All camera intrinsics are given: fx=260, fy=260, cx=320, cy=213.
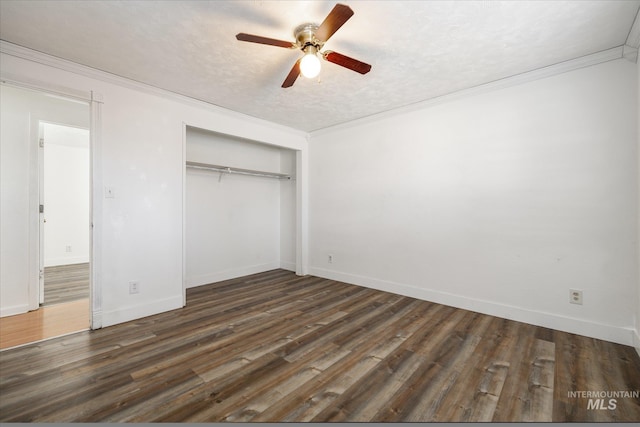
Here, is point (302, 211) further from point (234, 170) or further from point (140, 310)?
point (140, 310)

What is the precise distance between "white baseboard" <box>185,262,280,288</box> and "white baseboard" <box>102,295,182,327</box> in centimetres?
86

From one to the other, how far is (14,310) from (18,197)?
4.16 feet

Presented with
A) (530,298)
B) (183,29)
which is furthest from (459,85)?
(183,29)

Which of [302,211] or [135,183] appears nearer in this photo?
[135,183]

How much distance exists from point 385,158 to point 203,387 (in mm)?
3329

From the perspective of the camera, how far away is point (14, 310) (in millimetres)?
2914

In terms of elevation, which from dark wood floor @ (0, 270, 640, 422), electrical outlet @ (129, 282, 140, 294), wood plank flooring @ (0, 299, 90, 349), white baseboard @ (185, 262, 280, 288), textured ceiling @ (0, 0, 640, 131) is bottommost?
dark wood floor @ (0, 270, 640, 422)

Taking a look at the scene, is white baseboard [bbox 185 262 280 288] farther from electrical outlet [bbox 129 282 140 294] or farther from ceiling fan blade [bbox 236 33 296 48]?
ceiling fan blade [bbox 236 33 296 48]

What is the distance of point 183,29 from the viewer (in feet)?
6.67

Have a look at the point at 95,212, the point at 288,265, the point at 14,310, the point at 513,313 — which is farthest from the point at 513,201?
the point at 14,310

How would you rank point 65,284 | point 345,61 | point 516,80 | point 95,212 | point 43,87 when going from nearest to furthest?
point 345,61 < point 43,87 < point 95,212 < point 516,80 < point 65,284

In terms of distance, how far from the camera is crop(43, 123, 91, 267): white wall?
527 centimetres

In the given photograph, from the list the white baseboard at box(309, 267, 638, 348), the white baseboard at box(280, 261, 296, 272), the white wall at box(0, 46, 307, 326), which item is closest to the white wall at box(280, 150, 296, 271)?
the white baseboard at box(280, 261, 296, 272)

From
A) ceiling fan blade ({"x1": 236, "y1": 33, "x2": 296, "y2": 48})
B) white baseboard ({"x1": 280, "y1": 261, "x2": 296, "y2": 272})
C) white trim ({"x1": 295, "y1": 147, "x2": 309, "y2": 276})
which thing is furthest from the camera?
white baseboard ({"x1": 280, "y1": 261, "x2": 296, "y2": 272})
